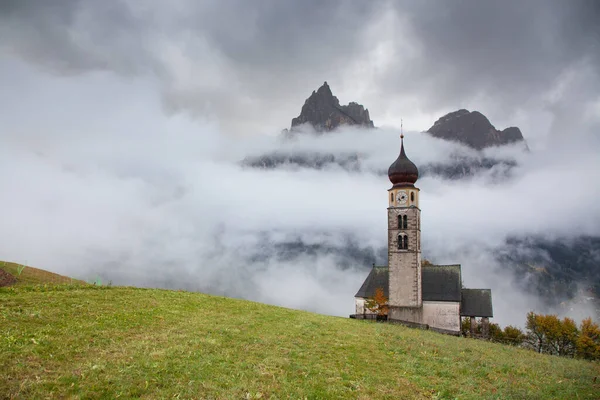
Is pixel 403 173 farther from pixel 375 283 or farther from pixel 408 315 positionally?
pixel 408 315

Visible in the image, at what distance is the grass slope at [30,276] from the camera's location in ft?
105

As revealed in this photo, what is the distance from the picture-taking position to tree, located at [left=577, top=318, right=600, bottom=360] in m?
68.4

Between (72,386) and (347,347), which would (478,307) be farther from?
(72,386)

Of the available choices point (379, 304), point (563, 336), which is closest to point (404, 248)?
point (379, 304)

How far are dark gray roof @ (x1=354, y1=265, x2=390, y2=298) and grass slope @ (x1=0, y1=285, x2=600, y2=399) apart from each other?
37771 mm

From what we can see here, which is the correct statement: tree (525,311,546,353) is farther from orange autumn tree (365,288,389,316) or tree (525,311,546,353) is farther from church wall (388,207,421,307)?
orange autumn tree (365,288,389,316)

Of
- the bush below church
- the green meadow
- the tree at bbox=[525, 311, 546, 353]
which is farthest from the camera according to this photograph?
the tree at bbox=[525, 311, 546, 353]

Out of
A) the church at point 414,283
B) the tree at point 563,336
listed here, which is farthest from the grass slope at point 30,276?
the tree at point 563,336

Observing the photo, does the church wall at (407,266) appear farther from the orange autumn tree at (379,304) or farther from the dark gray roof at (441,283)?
the dark gray roof at (441,283)

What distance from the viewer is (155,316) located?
24.8 m

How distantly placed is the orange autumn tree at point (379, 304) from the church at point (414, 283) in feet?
2.57

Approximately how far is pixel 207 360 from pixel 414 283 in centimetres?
4849

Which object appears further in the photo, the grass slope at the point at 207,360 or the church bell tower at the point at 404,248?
the church bell tower at the point at 404,248

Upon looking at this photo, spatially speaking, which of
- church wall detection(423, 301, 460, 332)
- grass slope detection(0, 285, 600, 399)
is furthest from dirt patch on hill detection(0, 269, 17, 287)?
church wall detection(423, 301, 460, 332)
